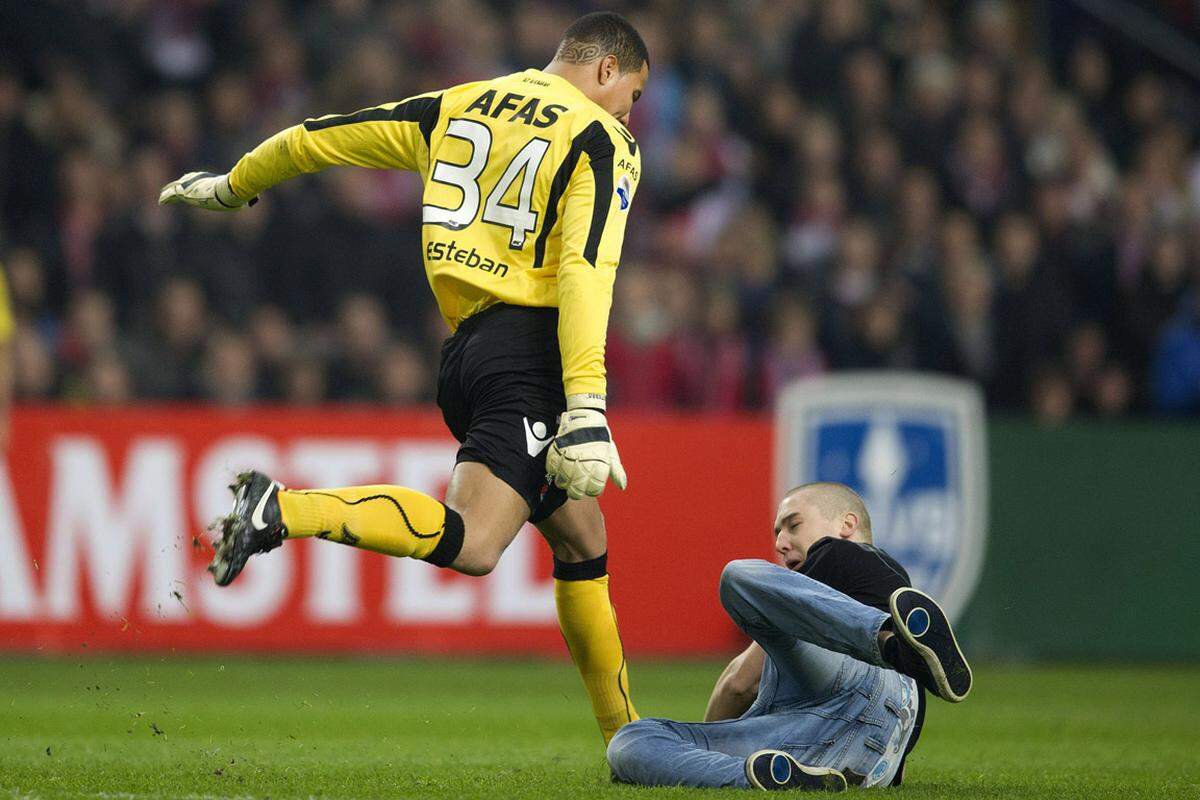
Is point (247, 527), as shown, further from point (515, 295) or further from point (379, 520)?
point (515, 295)

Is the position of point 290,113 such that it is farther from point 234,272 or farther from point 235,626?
point 235,626

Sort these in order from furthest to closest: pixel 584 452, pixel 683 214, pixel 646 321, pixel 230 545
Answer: pixel 683 214 → pixel 646 321 → pixel 584 452 → pixel 230 545

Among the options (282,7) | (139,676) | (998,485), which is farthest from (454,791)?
(282,7)

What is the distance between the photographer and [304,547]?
9875 millimetres

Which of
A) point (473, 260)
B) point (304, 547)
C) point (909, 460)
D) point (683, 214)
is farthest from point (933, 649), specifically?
point (683, 214)

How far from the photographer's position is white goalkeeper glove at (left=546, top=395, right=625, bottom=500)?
4547 mm

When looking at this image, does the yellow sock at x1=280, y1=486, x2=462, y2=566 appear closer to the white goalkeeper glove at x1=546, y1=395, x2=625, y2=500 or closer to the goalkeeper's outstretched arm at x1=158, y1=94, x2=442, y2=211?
the white goalkeeper glove at x1=546, y1=395, x2=625, y2=500

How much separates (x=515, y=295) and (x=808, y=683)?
135cm

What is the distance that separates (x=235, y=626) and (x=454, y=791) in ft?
18.0

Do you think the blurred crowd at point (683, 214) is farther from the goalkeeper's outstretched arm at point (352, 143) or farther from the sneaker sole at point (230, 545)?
the sneaker sole at point (230, 545)

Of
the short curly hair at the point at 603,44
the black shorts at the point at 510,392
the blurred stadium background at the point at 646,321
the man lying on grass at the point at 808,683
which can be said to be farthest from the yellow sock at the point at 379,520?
the blurred stadium background at the point at 646,321

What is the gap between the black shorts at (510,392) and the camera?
4.81 meters

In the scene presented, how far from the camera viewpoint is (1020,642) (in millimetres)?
10500

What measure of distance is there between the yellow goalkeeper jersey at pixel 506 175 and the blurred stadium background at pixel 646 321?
11.2 feet
